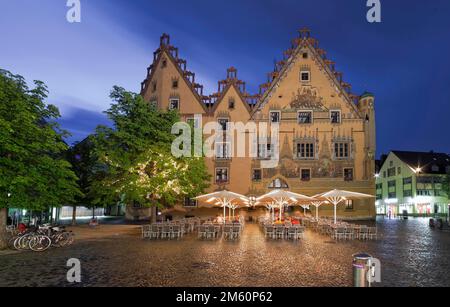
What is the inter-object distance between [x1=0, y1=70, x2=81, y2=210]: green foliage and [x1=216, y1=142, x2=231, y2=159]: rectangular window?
92.3 feet

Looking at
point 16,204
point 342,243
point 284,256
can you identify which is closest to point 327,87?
point 342,243

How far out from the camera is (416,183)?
79.8m

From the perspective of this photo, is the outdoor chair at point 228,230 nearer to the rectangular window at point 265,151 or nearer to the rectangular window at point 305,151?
the rectangular window at point 265,151

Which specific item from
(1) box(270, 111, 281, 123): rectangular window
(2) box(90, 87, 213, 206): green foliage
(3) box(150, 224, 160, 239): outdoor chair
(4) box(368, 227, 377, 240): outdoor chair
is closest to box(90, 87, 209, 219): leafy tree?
(2) box(90, 87, 213, 206): green foliage

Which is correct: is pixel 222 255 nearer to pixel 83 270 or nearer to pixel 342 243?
pixel 83 270

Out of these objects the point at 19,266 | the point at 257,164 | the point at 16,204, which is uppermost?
the point at 257,164

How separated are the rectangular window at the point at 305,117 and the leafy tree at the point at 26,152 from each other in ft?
107

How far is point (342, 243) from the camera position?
21453 mm

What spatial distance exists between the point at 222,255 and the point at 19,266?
798 centimetres

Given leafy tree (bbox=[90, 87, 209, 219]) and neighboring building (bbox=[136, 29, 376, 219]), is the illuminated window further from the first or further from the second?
leafy tree (bbox=[90, 87, 209, 219])

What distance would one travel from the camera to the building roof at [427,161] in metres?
81.9

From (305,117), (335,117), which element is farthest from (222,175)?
(335,117)

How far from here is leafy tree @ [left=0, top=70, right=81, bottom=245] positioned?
57.3 ft

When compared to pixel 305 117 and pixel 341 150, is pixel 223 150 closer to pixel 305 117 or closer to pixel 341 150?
pixel 305 117
